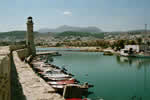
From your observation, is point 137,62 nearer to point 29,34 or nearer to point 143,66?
point 143,66

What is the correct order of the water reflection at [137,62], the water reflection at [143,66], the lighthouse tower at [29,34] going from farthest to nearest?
the lighthouse tower at [29,34] < the water reflection at [137,62] < the water reflection at [143,66]

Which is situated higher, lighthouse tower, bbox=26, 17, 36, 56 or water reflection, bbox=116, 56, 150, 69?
lighthouse tower, bbox=26, 17, 36, 56

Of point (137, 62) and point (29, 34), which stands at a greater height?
point (29, 34)

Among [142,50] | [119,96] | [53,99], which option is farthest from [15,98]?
[142,50]

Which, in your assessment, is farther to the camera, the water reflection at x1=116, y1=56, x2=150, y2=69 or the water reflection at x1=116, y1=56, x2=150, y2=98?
the water reflection at x1=116, y1=56, x2=150, y2=69

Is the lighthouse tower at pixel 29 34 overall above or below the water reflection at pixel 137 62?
above

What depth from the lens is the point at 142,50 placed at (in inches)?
2189

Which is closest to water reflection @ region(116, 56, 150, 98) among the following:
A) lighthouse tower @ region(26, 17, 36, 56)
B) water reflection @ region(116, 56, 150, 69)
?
water reflection @ region(116, 56, 150, 69)

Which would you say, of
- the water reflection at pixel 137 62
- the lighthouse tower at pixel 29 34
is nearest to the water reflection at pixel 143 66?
the water reflection at pixel 137 62

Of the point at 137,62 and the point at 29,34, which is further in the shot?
the point at 137,62

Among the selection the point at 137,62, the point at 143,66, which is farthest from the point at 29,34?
the point at 137,62

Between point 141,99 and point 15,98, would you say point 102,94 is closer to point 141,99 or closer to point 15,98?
point 141,99

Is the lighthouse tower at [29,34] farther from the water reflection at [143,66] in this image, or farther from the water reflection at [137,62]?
the water reflection at [137,62]

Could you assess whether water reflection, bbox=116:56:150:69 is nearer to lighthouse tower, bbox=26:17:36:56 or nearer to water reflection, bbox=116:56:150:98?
Result: water reflection, bbox=116:56:150:98
